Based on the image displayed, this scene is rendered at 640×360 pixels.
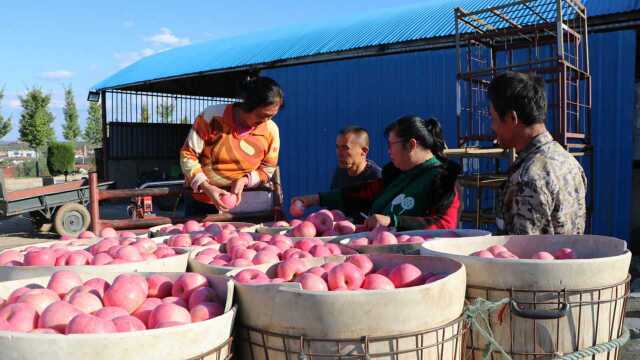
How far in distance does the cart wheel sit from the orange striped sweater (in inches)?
331

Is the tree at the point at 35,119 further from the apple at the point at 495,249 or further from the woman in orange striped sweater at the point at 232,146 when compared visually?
the apple at the point at 495,249

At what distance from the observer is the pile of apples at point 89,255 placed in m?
2.05

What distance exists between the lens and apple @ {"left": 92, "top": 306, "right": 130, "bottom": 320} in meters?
1.49

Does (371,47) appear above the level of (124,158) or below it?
above

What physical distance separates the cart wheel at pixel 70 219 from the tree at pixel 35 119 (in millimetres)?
20424

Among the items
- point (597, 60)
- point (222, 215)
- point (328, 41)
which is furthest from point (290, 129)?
point (222, 215)

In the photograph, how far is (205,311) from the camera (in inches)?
59.9

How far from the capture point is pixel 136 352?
1.23m

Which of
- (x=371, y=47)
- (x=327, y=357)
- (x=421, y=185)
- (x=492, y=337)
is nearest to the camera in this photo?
(x=327, y=357)

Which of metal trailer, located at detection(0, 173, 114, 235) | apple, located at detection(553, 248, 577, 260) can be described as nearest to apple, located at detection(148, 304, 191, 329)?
apple, located at detection(553, 248, 577, 260)

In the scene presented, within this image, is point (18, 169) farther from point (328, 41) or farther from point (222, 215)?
point (222, 215)

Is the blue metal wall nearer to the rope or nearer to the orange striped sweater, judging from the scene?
the orange striped sweater

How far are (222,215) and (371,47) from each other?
844 cm

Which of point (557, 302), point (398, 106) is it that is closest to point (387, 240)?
point (557, 302)
